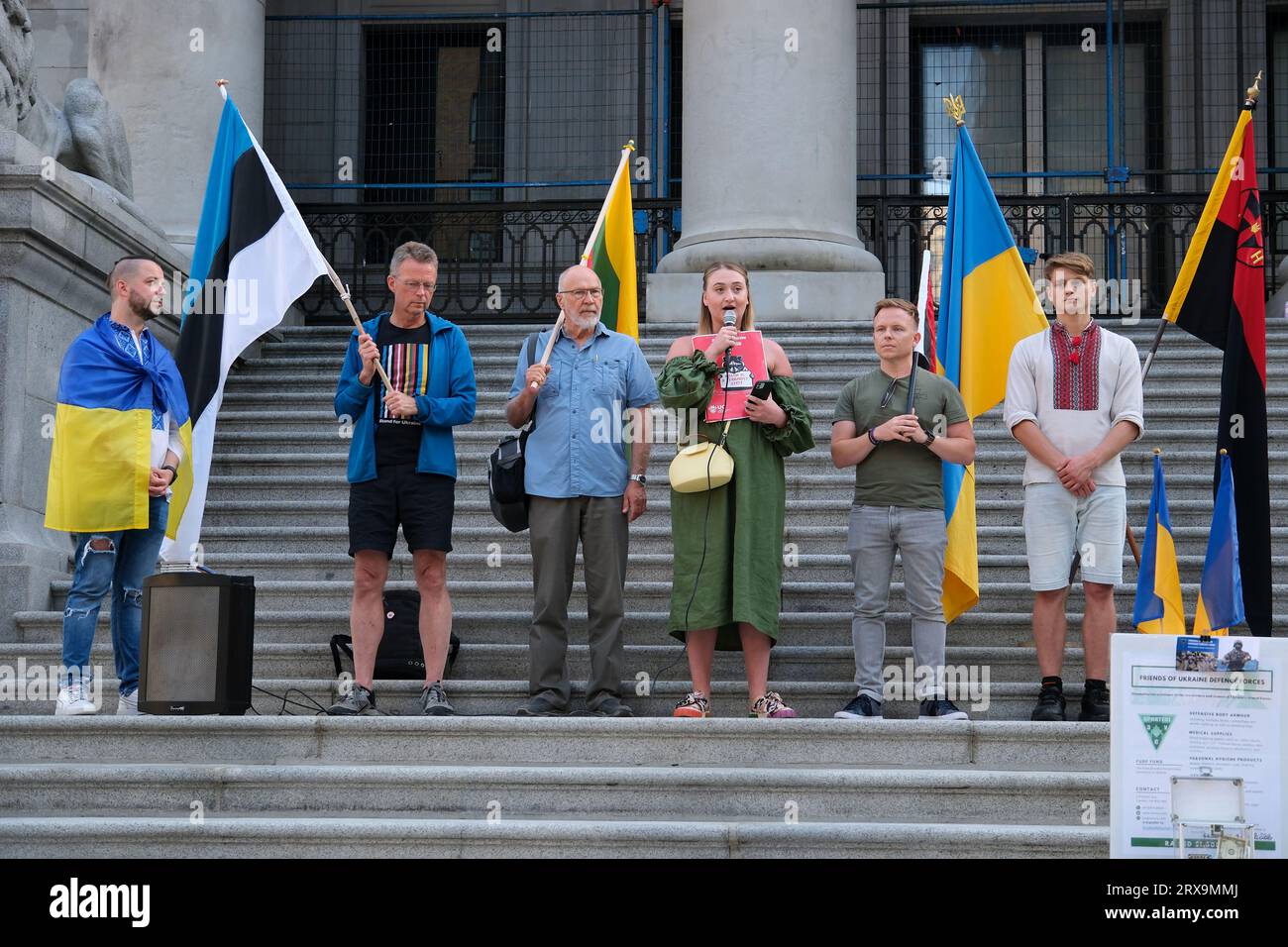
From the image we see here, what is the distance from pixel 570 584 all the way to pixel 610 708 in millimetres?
628

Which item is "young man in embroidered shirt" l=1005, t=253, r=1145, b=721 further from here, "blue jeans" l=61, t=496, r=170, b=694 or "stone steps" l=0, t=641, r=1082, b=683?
"blue jeans" l=61, t=496, r=170, b=694

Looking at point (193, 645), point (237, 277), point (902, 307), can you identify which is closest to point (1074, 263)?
point (902, 307)

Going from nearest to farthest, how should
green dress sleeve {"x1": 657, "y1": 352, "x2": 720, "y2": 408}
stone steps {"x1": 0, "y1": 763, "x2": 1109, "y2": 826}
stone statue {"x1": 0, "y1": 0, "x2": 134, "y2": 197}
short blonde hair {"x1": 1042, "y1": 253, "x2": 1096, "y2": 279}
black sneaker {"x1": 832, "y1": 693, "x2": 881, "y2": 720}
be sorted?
stone steps {"x1": 0, "y1": 763, "x2": 1109, "y2": 826}
black sneaker {"x1": 832, "y1": 693, "x2": 881, "y2": 720}
green dress sleeve {"x1": 657, "y1": 352, "x2": 720, "y2": 408}
short blonde hair {"x1": 1042, "y1": 253, "x2": 1096, "y2": 279}
stone statue {"x1": 0, "y1": 0, "x2": 134, "y2": 197}

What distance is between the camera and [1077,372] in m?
8.09

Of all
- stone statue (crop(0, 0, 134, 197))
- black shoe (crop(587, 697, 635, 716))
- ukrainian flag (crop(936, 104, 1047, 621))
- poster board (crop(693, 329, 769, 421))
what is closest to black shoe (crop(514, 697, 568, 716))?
black shoe (crop(587, 697, 635, 716))

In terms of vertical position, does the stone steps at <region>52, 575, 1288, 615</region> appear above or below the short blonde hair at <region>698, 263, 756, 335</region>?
below

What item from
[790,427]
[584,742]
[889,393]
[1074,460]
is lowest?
A: [584,742]

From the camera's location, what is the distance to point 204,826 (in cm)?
655

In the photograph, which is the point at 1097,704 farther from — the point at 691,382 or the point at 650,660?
the point at 691,382

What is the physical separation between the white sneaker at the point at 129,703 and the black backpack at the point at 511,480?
175 centimetres

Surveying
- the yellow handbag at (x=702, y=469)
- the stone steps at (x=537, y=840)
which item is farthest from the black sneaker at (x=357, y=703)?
the yellow handbag at (x=702, y=469)

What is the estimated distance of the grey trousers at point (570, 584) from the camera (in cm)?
784

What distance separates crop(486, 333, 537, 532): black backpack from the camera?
8086 mm

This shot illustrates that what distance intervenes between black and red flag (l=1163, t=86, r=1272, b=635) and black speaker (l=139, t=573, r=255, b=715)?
458 cm
